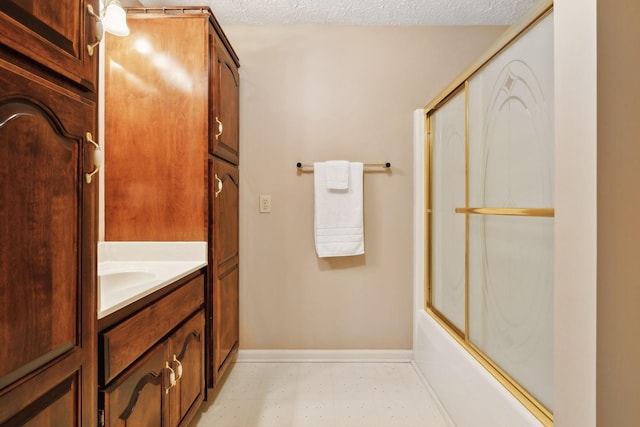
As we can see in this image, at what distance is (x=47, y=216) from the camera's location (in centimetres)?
64

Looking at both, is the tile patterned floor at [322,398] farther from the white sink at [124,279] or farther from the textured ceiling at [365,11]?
the textured ceiling at [365,11]

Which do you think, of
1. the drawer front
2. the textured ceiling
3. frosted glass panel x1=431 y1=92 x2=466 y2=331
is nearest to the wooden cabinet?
the drawer front

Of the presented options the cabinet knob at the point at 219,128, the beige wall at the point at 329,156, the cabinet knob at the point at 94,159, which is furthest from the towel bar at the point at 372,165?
the cabinet knob at the point at 94,159

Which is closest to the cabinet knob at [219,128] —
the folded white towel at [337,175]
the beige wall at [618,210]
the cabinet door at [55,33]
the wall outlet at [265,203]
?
the wall outlet at [265,203]

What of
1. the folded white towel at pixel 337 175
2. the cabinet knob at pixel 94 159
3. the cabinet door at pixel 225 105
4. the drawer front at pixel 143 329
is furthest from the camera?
the folded white towel at pixel 337 175

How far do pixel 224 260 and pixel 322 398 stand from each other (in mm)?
895

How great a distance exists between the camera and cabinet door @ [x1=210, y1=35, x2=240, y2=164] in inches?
65.9

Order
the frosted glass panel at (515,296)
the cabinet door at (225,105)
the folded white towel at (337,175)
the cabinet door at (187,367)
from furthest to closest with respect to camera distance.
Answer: the folded white towel at (337,175)
the cabinet door at (225,105)
the cabinet door at (187,367)
the frosted glass panel at (515,296)

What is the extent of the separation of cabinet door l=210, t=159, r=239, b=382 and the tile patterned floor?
178mm

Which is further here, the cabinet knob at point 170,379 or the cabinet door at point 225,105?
the cabinet door at point 225,105

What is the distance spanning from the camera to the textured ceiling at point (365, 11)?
1.99 meters

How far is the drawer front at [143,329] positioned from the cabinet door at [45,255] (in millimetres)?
76

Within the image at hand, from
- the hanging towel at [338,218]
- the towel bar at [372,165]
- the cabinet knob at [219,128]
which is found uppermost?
the cabinet knob at [219,128]

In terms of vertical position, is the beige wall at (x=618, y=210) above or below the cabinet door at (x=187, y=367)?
above
